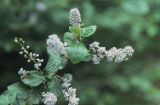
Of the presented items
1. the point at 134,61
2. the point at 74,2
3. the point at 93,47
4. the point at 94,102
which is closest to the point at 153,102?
the point at 134,61

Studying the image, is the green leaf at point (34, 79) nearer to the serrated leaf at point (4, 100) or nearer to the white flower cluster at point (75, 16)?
the serrated leaf at point (4, 100)

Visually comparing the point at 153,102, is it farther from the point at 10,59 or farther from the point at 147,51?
the point at 10,59

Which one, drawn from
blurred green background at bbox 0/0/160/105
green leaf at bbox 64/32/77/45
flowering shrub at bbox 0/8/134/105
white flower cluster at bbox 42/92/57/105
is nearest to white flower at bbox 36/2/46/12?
blurred green background at bbox 0/0/160/105

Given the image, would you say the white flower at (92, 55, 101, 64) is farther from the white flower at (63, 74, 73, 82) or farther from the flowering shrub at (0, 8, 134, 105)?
the white flower at (63, 74, 73, 82)

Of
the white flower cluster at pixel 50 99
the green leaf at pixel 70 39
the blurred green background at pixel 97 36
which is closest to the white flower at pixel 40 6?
the blurred green background at pixel 97 36

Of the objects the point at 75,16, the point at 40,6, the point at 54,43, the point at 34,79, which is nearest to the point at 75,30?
the point at 75,16
